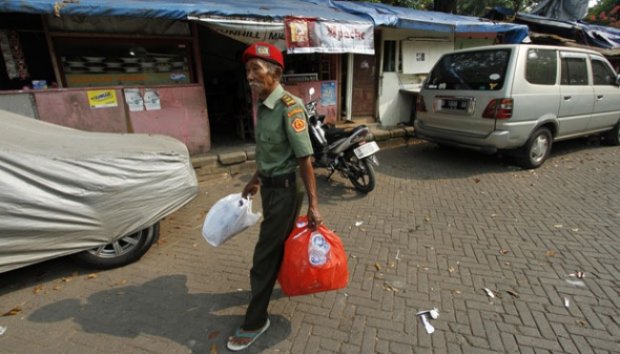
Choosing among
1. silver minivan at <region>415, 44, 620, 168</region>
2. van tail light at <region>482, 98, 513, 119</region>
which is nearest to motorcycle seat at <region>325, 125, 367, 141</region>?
silver minivan at <region>415, 44, 620, 168</region>

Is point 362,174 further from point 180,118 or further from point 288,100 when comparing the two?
point 180,118

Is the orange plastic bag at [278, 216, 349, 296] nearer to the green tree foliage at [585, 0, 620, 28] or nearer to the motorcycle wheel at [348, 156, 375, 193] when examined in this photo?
the motorcycle wheel at [348, 156, 375, 193]

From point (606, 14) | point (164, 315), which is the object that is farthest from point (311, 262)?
point (606, 14)

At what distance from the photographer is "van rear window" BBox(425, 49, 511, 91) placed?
15.8 ft

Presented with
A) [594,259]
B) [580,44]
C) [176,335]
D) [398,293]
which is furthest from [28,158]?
[580,44]

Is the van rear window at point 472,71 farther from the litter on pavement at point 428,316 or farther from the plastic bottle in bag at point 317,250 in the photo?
the plastic bottle in bag at point 317,250

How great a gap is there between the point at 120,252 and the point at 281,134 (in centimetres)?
214

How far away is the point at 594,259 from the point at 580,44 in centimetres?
1081

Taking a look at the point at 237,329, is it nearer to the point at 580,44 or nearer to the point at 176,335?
the point at 176,335

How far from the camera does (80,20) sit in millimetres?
4770

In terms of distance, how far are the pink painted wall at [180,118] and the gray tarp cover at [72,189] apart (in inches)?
79.7

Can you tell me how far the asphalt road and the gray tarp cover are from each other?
442 millimetres

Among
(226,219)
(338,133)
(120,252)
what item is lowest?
(120,252)

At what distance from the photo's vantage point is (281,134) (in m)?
1.86
